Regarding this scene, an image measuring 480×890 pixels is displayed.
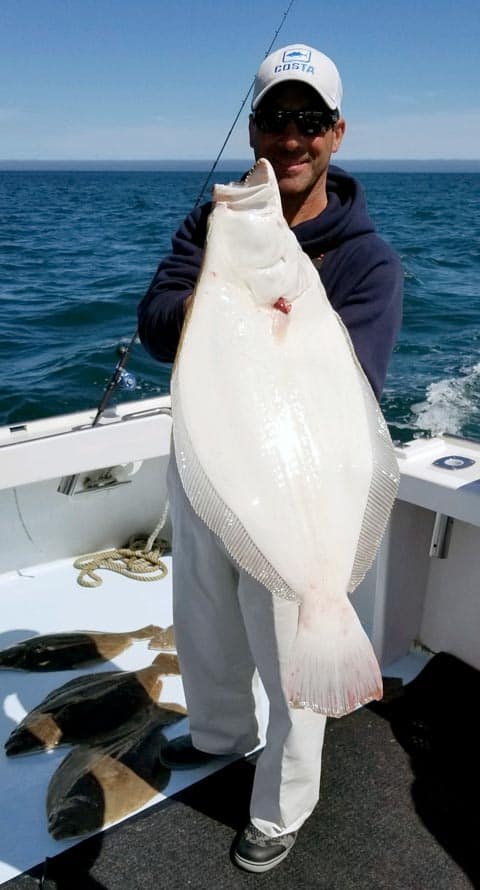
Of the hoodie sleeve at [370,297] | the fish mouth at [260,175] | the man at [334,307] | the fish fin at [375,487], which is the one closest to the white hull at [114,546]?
the man at [334,307]

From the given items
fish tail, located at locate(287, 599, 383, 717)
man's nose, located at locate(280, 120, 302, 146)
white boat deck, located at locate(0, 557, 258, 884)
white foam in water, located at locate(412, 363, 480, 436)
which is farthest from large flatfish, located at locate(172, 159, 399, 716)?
white foam in water, located at locate(412, 363, 480, 436)

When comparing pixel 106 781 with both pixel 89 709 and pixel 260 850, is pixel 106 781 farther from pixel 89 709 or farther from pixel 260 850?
pixel 260 850

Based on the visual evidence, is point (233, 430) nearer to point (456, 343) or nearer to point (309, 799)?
point (309, 799)

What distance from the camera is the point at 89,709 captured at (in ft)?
8.84

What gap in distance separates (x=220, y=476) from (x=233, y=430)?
0.09 m

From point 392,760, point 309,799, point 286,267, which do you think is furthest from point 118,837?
point 286,267

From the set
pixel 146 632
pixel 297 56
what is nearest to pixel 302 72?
pixel 297 56

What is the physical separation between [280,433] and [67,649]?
2.04 meters

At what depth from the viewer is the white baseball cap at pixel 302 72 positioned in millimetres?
1688

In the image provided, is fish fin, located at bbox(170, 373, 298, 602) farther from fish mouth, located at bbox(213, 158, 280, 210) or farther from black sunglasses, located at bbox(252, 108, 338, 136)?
black sunglasses, located at bbox(252, 108, 338, 136)

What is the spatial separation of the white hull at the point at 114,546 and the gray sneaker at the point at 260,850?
34cm

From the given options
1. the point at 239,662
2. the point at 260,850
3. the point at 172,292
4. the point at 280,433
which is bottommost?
the point at 260,850

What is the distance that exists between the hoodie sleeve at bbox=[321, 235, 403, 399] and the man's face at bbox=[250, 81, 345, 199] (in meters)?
0.20

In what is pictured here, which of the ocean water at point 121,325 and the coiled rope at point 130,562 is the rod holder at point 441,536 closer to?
the coiled rope at point 130,562
